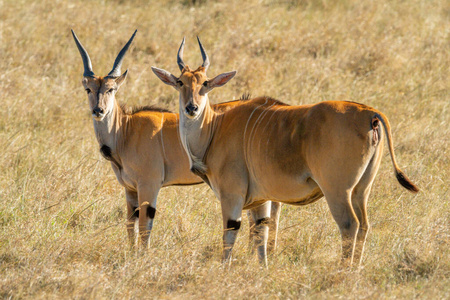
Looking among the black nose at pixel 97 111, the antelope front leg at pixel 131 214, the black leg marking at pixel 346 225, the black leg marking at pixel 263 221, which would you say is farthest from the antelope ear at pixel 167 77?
the black leg marking at pixel 346 225

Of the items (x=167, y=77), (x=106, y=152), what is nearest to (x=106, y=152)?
(x=106, y=152)

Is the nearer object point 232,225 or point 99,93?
point 232,225

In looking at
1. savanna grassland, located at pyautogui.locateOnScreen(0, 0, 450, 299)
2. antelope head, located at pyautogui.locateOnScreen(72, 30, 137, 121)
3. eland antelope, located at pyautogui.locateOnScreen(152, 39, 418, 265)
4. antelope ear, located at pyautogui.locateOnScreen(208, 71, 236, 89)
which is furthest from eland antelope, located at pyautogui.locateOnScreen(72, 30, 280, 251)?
eland antelope, located at pyautogui.locateOnScreen(152, 39, 418, 265)

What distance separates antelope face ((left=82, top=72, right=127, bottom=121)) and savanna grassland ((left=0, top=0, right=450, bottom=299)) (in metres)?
0.88

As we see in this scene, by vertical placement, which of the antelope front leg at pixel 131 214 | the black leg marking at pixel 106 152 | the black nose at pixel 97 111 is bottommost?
the antelope front leg at pixel 131 214

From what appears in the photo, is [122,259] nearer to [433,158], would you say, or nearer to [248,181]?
[248,181]

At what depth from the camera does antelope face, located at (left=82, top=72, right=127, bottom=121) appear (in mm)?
5980

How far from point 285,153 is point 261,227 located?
94 cm

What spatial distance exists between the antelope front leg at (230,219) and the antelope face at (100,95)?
1.55 meters

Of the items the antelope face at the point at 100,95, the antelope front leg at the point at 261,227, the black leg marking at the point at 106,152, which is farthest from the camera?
the black leg marking at the point at 106,152

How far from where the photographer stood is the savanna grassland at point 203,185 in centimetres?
457

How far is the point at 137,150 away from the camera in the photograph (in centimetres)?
612

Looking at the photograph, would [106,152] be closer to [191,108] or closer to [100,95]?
[100,95]

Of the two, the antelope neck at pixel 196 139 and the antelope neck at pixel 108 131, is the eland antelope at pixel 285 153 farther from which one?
the antelope neck at pixel 108 131
